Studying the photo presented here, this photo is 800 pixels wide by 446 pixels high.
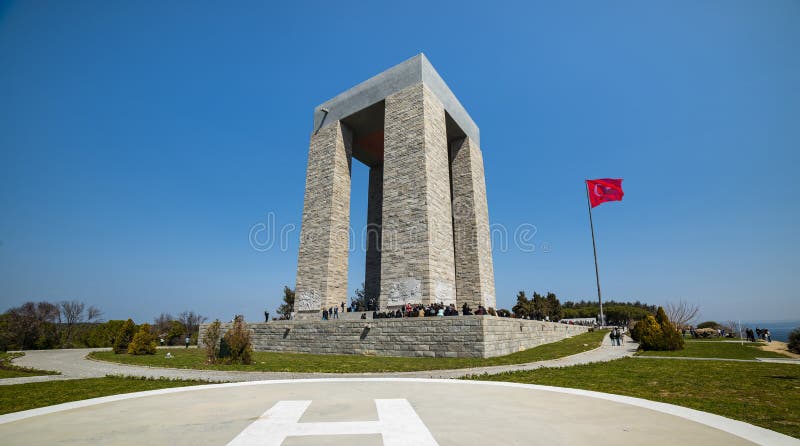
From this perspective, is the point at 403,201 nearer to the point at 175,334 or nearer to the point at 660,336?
the point at 660,336

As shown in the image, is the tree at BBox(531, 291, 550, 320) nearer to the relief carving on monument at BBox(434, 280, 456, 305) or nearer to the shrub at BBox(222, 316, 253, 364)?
the relief carving on monument at BBox(434, 280, 456, 305)

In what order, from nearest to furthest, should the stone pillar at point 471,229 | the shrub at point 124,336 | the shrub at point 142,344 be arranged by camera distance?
the shrub at point 142,344, the shrub at point 124,336, the stone pillar at point 471,229

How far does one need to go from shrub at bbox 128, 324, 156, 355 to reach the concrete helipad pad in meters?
15.5

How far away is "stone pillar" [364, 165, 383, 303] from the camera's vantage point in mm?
28875

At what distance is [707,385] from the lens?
23.5 ft

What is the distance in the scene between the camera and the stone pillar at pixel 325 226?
23969 millimetres

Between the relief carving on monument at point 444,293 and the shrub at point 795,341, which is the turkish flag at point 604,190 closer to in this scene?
the shrub at point 795,341

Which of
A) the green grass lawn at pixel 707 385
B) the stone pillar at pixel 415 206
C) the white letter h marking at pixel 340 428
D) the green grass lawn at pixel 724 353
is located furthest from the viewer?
the stone pillar at pixel 415 206

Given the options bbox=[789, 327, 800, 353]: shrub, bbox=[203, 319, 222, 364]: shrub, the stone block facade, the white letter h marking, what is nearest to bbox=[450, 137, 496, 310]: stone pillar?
the stone block facade

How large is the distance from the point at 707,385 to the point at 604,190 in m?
21.9

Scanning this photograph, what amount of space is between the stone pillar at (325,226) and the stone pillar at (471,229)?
27.7 feet

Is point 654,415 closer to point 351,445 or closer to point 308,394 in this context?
point 351,445

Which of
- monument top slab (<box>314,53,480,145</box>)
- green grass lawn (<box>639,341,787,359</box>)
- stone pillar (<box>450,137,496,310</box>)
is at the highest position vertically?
monument top slab (<box>314,53,480,145</box>)

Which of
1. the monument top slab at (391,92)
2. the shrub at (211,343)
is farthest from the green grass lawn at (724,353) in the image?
the monument top slab at (391,92)
